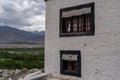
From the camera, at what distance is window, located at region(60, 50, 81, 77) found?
15380 mm

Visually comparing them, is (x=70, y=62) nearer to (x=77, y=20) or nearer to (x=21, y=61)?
(x=77, y=20)

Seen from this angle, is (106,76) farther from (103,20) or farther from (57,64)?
(57,64)

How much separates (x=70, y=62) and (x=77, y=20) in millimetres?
2322

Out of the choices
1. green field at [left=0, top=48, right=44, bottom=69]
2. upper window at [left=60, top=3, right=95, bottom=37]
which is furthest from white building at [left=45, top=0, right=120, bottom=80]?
green field at [left=0, top=48, right=44, bottom=69]

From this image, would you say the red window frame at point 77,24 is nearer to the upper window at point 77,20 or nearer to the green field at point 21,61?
the upper window at point 77,20

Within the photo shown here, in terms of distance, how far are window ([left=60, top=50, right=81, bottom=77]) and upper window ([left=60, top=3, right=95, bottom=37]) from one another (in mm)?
1042

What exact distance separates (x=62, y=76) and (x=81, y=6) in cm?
405

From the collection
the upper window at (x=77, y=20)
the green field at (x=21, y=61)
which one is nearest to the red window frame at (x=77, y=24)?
the upper window at (x=77, y=20)

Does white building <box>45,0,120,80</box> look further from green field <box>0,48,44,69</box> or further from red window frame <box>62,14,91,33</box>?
green field <box>0,48,44,69</box>

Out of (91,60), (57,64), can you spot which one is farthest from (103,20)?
(57,64)

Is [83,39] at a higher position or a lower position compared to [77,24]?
lower

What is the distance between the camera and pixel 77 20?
1580 cm

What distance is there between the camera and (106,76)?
13.9 meters

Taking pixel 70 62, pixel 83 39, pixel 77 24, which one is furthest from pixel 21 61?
pixel 83 39
